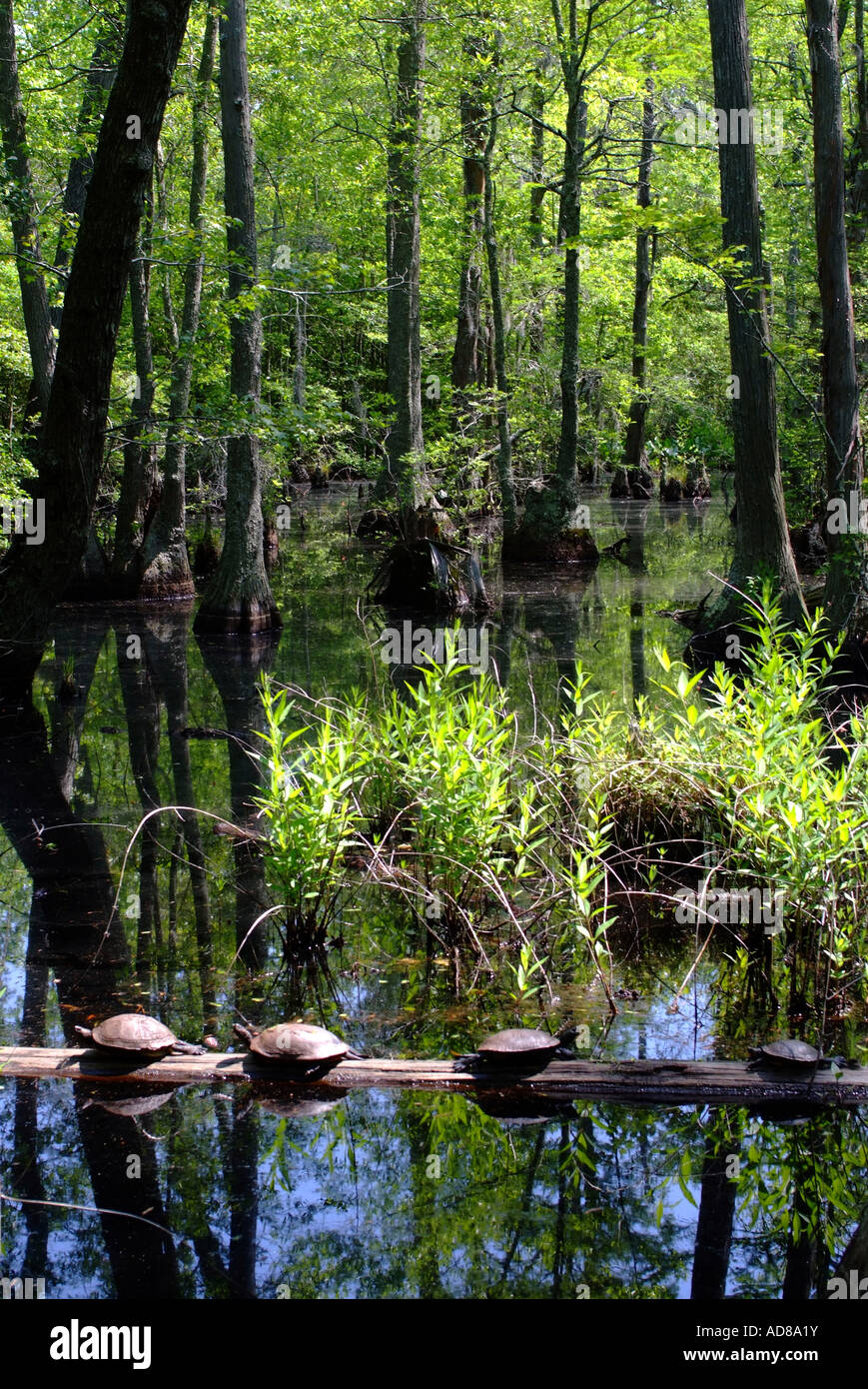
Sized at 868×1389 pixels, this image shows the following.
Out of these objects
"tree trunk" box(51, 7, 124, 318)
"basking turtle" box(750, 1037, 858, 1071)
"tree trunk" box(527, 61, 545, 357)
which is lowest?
"basking turtle" box(750, 1037, 858, 1071)

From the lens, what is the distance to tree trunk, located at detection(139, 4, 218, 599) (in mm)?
14920

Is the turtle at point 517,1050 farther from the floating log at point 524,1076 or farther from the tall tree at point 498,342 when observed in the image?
the tall tree at point 498,342

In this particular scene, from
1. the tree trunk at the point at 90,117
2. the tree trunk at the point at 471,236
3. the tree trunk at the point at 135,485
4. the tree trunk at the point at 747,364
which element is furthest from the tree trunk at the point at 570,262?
the tree trunk at the point at 90,117

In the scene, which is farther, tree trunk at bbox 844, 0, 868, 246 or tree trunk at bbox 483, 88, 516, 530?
tree trunk at bbox 483, 88, 516, 530

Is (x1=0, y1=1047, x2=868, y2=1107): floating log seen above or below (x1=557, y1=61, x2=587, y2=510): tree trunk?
below

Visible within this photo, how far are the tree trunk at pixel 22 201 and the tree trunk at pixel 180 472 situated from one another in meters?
1.84

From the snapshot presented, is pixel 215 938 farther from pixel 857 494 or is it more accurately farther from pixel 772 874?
pixel 857 494

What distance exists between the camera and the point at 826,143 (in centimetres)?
1040

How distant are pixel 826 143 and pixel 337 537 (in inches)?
626

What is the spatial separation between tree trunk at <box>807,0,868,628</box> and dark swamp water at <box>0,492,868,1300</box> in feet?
18.9

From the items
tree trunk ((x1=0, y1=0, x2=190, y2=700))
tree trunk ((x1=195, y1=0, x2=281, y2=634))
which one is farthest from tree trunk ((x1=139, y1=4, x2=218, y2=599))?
tree trunk ((x1=0, y1=0, x2=190, y2=700))

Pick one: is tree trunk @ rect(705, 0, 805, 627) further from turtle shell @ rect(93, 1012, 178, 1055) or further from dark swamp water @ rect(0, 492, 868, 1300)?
turtle shell @ rect(93, 1012, 178, 1055)

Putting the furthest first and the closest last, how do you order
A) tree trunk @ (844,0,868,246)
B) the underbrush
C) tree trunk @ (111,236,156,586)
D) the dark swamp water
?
tree trunk @ (111,236,156,586) < tree trunk @ (844,0,868,246) < the underbrush < the dark swamp water

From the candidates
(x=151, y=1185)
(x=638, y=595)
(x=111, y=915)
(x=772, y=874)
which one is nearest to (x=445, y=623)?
(x=638, y=595)
